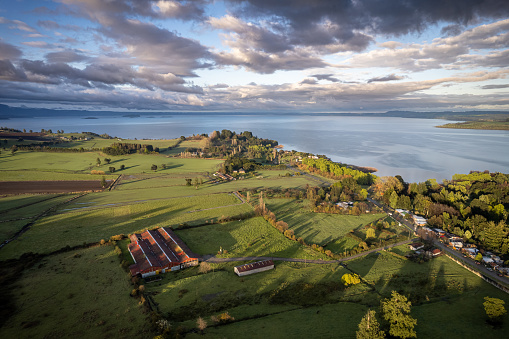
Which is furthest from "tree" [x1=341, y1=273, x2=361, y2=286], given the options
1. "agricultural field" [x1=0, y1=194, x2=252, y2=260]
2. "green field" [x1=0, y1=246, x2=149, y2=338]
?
"agricultural field" [x1=0, y1=194, x2=252, y2=260]

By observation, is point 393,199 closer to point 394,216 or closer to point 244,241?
point 394,216

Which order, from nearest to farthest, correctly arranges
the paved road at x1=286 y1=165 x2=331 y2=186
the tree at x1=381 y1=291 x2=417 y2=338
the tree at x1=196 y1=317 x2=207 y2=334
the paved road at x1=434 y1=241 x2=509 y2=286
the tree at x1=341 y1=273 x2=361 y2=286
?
1. the tree at x1=381 y1=291 x2=417 y2=338
2. the tree at x1=196 y1=317 x2=207 y2=334
3. the tree at x1=341 y1=273 x2=361 y2=286
4. the paved road at x1=434 y1=241 x2=509 y2=286
5. the paved road at x1=286 y1=165 x2=331 y2=186

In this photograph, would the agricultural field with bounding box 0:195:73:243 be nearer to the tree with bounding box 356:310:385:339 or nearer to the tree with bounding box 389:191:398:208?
the tree with bounding box 356:310:385:339

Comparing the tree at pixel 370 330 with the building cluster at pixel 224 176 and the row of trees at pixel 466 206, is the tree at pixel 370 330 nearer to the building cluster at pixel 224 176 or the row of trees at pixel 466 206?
the row of trees at pixel 466 206

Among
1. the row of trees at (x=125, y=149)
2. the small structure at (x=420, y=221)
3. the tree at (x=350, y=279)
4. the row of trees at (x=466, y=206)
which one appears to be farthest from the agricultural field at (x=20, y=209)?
the row of trees at (x=466, y=206)

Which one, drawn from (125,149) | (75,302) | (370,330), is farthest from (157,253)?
(125,149)

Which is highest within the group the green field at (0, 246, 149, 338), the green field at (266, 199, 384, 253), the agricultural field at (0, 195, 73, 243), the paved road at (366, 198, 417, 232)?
the agricultural field at (0, 195, 73, 243)

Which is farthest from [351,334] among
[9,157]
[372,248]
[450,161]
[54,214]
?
[9,157]
